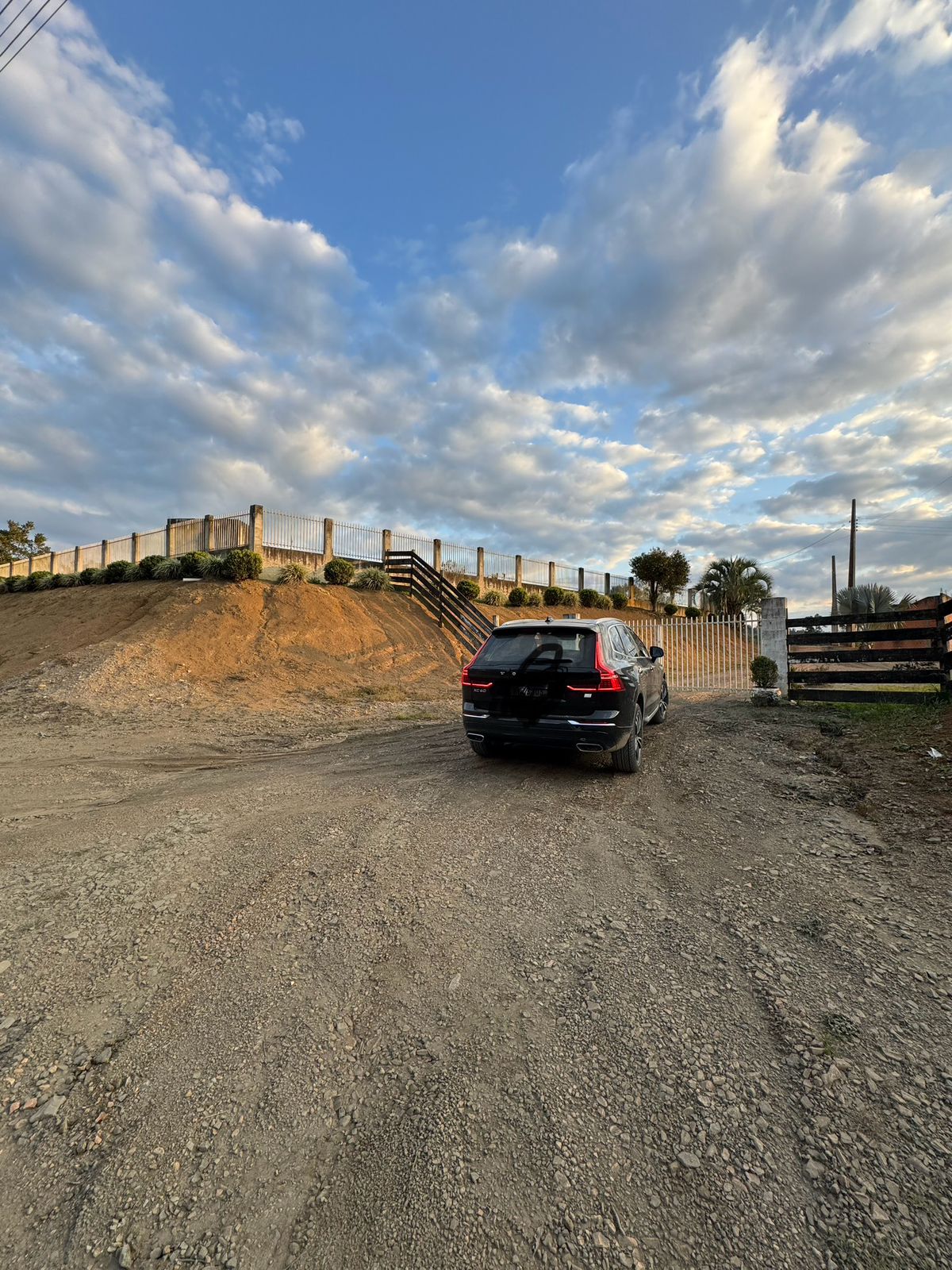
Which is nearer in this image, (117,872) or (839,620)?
(117,872)

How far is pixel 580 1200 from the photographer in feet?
5.17

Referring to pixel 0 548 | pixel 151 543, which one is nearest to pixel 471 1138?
pixel 151 543

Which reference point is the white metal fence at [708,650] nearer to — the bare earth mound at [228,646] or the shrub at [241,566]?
the bare earth mound at [228,646]

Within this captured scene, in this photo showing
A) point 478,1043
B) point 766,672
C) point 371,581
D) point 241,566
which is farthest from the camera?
point 371,581

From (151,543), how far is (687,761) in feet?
76.9

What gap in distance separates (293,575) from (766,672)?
13.2m

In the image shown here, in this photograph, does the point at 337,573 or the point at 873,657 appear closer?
the point at 873,657

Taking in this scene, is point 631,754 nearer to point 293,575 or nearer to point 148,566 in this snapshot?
point 293,575

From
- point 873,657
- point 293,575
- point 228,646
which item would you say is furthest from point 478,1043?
point 293,575

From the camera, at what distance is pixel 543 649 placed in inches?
220

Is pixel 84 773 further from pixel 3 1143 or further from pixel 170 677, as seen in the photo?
pixel 170 677

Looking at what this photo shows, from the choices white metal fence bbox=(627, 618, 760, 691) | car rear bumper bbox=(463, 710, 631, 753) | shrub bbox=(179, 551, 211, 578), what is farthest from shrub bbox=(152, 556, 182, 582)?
car rear bumper bbox=(463, 710, 631, 753)

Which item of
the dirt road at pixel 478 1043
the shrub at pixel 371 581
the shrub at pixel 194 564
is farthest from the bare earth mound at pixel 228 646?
the dirt road at pixel 478 1043

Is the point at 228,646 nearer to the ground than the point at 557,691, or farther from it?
farther from it
